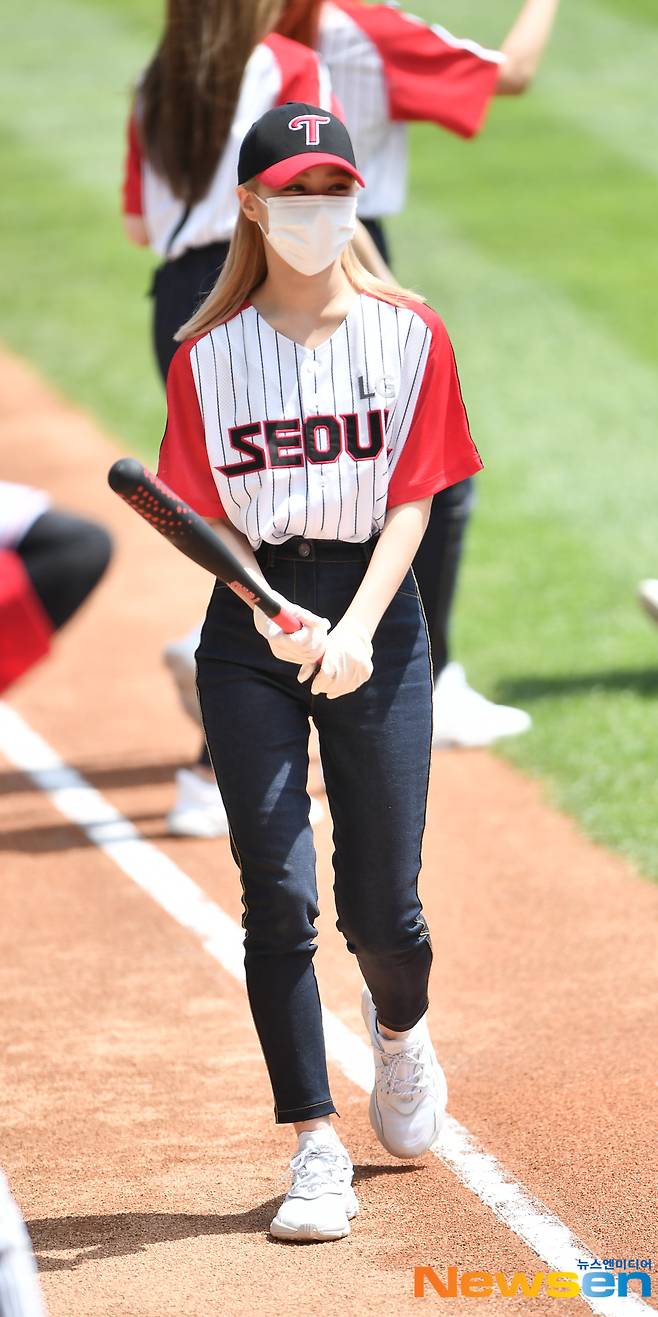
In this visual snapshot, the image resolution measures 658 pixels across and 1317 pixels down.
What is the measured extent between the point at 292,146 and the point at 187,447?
68 centimetres

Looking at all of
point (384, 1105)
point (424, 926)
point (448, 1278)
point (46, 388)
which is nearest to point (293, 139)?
point (424, 926)

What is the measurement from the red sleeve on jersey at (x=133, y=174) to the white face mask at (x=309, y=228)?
2.40 metres

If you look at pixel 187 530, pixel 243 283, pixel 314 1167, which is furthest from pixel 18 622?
pixel 314 1167

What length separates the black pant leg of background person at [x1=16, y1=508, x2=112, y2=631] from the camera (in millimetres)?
3414

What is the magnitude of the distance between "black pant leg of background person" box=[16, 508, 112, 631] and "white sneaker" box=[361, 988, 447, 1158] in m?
1.40

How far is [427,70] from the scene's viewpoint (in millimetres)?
6301

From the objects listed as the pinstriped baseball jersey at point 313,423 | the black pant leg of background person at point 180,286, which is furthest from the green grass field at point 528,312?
the pinstriped baseball jersey at point 313,423

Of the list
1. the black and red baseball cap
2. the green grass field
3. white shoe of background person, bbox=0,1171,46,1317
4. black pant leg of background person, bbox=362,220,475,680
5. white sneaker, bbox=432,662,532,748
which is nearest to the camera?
white shoe of background person, bbox=0,1171,46,1317

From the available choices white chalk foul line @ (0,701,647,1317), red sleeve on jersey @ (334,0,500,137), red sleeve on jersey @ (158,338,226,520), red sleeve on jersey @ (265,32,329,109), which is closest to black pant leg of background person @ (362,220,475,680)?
red sleeve on jersey @ (334,0,500,137)

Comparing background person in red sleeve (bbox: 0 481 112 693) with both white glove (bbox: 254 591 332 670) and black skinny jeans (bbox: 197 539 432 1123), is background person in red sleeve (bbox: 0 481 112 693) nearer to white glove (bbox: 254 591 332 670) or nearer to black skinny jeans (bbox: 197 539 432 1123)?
white glove (bbox: 254 591 332 670)

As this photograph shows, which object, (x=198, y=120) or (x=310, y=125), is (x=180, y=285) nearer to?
(x=198, y=120)

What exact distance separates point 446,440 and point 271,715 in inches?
28.7

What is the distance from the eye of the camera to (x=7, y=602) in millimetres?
3355

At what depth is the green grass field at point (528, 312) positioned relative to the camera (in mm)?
7973
